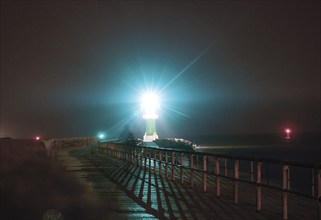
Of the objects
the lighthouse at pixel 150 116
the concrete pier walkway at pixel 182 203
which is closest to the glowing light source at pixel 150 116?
the lighthouse at pixel 150 116

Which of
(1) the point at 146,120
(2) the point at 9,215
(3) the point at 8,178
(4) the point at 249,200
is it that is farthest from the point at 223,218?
(1) the point at 146,120

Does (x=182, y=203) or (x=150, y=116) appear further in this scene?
(x=150, y=116)

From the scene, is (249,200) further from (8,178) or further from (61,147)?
(61,147)

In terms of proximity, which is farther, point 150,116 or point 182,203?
point 150,116

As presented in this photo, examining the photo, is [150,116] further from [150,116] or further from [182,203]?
[182,203]

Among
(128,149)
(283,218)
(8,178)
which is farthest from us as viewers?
(128,149)

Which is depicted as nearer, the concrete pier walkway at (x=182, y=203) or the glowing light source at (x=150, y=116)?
the concrete pier walkway at (x=182, y=203)

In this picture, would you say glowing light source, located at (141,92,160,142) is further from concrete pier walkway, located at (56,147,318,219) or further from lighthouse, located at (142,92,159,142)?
concrete pier walkway, located at (56,147,318,219)

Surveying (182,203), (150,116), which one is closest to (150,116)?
(150,116)

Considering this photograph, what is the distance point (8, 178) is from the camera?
59.7 feet

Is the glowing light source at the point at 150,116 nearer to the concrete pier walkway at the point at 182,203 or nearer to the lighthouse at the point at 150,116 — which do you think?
the lighthouse at the point at 150,116

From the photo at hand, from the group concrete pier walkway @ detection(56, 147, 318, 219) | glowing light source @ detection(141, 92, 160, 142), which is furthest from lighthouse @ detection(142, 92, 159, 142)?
concrete pier walkway @ detection(56, 147, 318, 219)

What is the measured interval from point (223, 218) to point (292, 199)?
3.83 metres

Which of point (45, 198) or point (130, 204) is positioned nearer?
point (130, 204)
